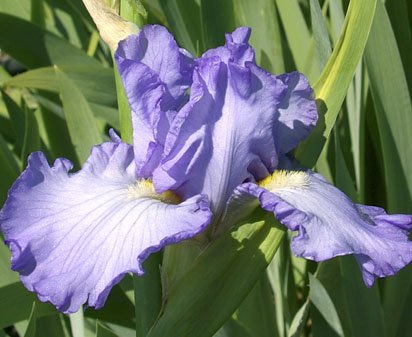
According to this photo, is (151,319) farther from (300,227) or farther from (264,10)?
(264,10)

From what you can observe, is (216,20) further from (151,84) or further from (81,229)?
(81,229)

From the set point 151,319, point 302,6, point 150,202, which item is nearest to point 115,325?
point 151,319

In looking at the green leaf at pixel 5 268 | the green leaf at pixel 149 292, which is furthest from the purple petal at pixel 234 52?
the green leaf at pixel 5 268

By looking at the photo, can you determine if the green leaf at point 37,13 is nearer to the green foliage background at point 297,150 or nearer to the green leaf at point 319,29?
the green foliage background at point 297,150

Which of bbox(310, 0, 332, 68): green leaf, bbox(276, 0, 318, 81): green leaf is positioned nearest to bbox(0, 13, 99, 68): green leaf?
bbox(276, 0, 318, 81): green leaf

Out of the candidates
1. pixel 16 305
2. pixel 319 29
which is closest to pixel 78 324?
pixel 16 305

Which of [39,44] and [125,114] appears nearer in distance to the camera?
[125,114]

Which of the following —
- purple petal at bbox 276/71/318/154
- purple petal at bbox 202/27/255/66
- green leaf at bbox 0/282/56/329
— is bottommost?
green leaf at bbox 0/282/56/329

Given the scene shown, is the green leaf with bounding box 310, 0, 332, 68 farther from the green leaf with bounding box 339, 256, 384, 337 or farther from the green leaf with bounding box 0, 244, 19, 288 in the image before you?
the green leaf with bounding box 0, 244, 19, 288
